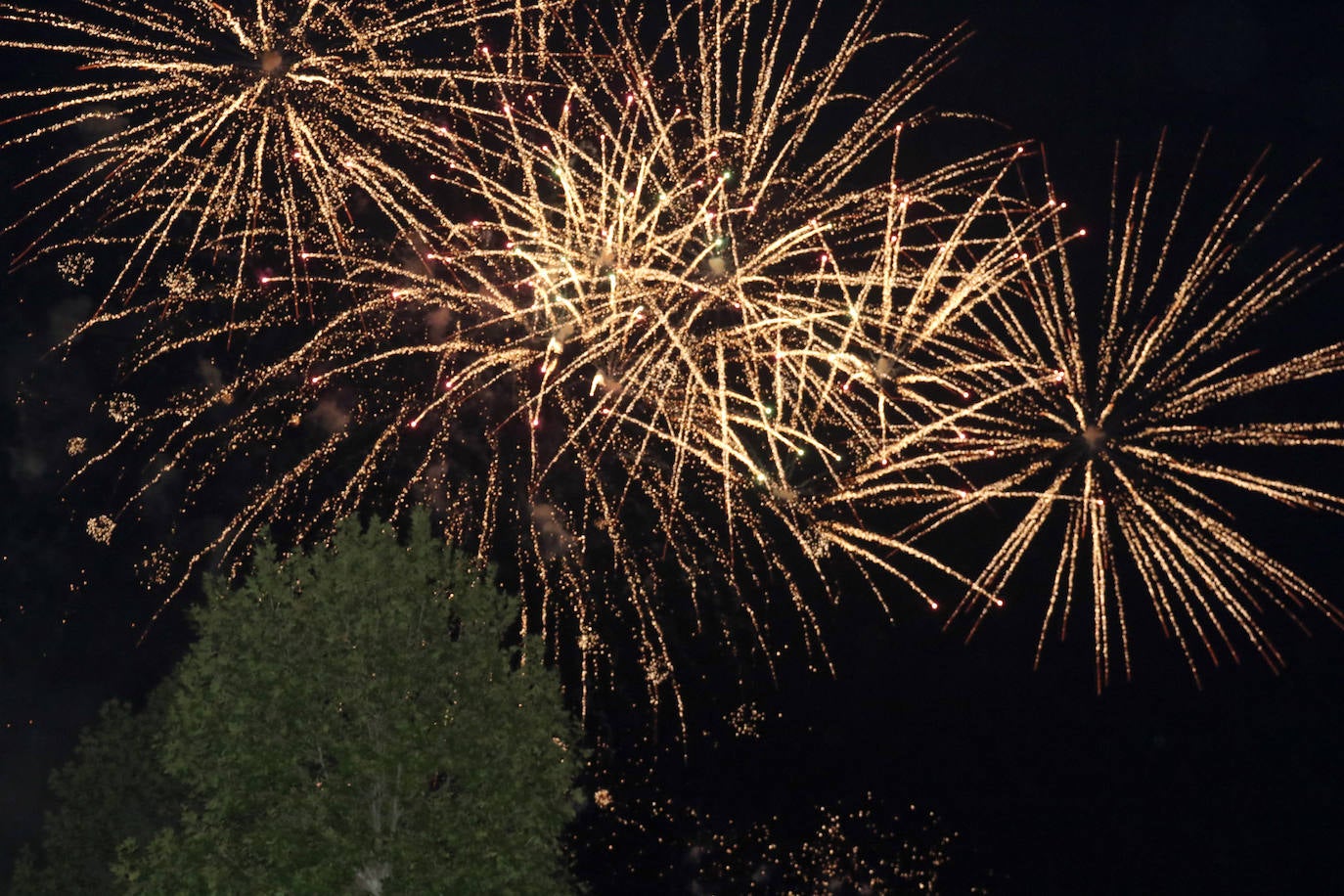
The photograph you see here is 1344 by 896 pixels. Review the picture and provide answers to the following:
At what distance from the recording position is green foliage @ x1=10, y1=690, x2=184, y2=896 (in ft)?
141

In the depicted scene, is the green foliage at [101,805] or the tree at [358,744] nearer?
the tree at [358,744]

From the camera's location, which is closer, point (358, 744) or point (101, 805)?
point (358, 744)

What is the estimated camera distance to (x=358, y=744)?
2478 centimetres

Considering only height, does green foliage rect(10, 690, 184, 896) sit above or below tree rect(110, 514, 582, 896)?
above

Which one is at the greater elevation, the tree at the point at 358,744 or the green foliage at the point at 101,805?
the green foliage at the point at 101,805

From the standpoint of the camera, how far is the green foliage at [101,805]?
4300cm

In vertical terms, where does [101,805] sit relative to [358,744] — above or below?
above

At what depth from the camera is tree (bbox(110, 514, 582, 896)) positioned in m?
24.4

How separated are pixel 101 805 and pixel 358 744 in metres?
23.0

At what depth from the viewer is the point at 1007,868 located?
47.7 m

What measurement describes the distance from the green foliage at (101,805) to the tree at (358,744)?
62.8 ft

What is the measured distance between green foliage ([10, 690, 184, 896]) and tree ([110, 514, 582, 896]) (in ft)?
62.8

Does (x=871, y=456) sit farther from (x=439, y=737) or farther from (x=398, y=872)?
(x=398, y=872)

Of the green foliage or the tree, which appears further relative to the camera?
the green foliage
